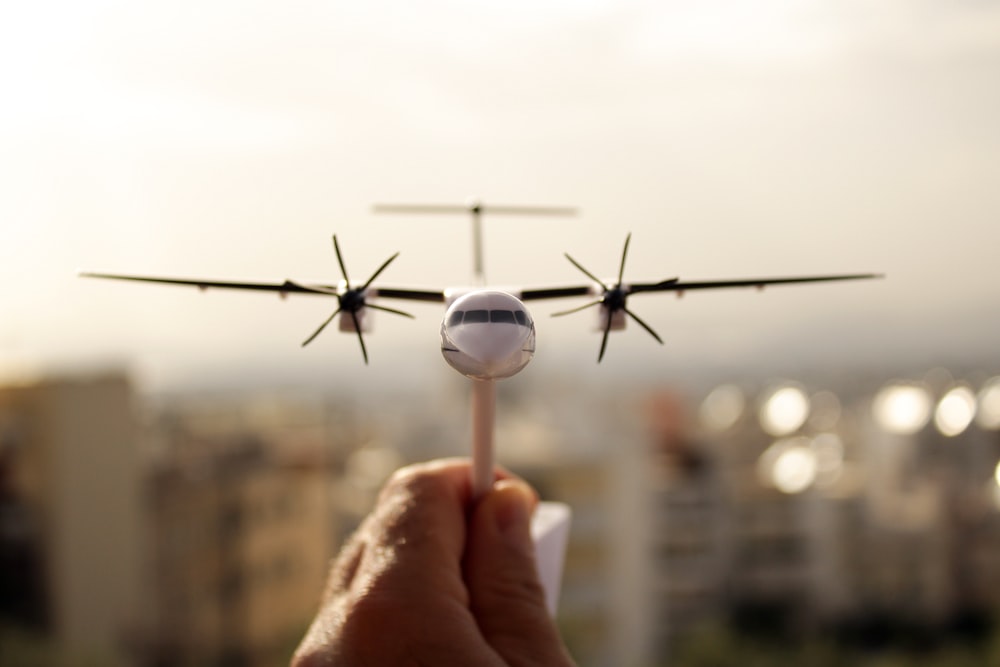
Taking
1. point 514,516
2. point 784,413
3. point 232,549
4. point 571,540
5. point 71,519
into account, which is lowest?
point 232,549

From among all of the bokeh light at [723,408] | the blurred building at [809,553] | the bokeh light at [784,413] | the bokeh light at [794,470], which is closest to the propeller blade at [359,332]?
the blurred building at [809,553]

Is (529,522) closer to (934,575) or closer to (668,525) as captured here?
(668,525)

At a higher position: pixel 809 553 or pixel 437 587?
pixel 437 587

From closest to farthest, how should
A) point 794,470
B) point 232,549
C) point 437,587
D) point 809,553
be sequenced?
point 437,587 < point 232,549 < point 809,553 < point 794,470

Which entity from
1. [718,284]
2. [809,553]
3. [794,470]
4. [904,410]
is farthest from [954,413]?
[718,284]

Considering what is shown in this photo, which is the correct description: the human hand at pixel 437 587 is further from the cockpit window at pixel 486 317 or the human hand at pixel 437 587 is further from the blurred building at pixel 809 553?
the blurred building at pixel 809 553

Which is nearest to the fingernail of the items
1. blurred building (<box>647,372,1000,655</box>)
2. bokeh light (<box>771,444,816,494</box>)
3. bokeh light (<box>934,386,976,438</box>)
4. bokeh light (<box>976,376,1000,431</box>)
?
blurred building (<box>647,372,1000,655</box>)

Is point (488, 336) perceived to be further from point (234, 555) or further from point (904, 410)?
point (904, 410)
